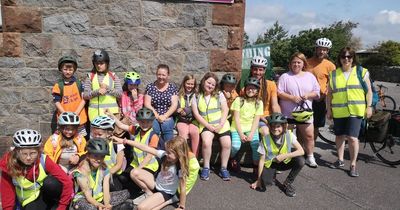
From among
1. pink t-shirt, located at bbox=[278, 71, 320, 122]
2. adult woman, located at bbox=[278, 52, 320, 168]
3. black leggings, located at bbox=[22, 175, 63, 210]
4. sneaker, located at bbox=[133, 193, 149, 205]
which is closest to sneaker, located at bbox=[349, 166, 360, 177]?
adult woman, located at bbox=[278, 52, 320, 168]

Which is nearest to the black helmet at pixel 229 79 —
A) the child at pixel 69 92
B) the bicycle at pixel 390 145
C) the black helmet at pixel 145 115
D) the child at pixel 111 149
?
the black helmet at pixel 145 115

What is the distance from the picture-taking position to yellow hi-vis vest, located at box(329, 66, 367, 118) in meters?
5.58

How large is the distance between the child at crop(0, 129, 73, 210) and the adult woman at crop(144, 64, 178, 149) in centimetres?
182

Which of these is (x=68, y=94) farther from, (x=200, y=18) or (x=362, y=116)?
(x=362, y=116)

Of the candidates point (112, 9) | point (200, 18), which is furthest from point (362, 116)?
point (112, 9)

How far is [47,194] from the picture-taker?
3.75 m

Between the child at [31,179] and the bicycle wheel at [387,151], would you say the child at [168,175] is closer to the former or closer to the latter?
the child at [31,179]

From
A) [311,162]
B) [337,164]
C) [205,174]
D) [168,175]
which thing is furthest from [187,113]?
[337,164]

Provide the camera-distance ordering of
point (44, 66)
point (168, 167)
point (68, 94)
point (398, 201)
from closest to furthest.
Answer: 1. point (168, 167)
2. point (398, 201)
3. point (68, 94)
4. point (44, 66)

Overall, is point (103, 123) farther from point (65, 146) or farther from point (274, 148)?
point (274, 148)

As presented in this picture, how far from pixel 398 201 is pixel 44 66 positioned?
17.9 feet

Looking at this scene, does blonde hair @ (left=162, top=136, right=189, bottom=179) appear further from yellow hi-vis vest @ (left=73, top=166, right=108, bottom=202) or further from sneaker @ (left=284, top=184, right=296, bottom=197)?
sneaker @ (left=284, top=184, right=296, bottom=197)

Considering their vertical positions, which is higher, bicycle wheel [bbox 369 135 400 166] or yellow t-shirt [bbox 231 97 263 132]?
yellow t-shirt [bbox 231 97 263 132]

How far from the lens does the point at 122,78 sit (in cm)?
582
